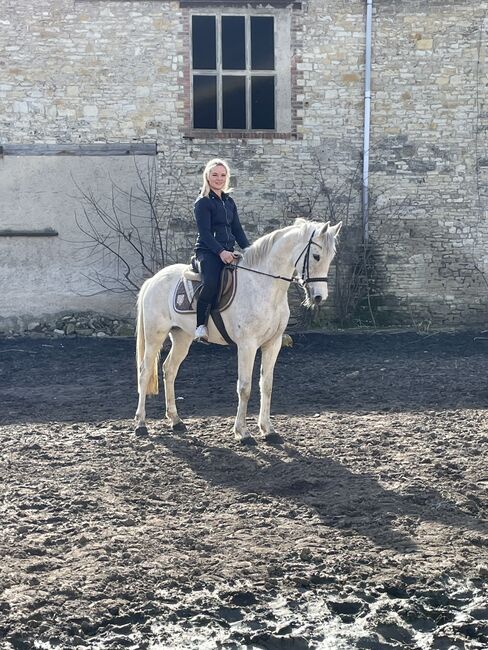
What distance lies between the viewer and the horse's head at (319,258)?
7.29m

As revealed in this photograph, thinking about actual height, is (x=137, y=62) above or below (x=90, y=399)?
above

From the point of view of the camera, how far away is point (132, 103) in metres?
15.6

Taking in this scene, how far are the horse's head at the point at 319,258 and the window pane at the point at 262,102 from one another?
9065mm

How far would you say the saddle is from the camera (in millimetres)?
7859

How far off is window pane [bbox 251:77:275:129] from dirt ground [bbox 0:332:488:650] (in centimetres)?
702

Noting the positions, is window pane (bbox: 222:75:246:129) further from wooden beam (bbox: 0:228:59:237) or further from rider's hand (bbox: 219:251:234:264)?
rider's hand (bbox: 219:251:234:264)

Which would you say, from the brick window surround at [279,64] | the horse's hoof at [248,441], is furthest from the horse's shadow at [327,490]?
the brick window surround at [279,64]

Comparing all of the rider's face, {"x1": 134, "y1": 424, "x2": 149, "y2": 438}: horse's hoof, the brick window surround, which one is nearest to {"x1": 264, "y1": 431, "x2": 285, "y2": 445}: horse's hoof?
{"x1": 134, "y1": 424, "x2": 149, "y2": 438}: horse's hoof

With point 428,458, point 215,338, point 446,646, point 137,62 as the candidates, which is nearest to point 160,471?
point 215,338

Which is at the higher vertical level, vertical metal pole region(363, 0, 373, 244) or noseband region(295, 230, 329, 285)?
vertical metal pole region(363, 0, 373, 244)

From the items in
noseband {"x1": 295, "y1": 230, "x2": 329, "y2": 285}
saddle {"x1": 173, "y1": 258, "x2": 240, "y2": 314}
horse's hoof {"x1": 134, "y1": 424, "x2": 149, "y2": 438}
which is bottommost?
horse's hoof {"x1": 134, "y1": 424, "x2": 149, "y2": 438}

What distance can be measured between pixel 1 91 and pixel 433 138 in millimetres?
8157

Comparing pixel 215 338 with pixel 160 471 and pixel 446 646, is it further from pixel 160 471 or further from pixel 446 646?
pixel 446 646

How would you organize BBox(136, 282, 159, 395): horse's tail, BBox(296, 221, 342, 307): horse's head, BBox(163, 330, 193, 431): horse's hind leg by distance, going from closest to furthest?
BBox(296, 221, 342, 307): horse's head, BBox(163, 330, 193, 431): horse's hind leg, BBox(136, 282, 159, 395): horse's tail
